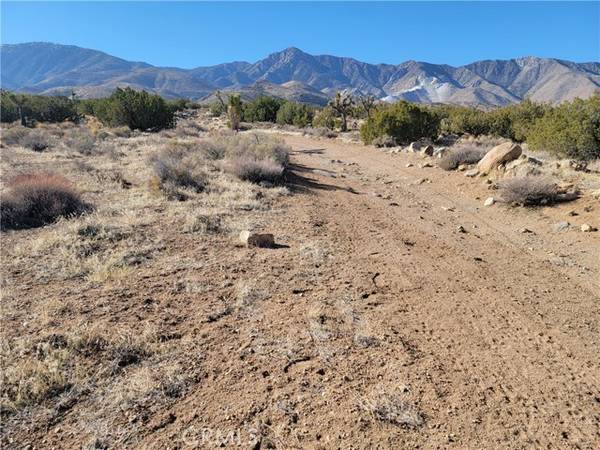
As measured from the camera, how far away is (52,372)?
3432 millimetres

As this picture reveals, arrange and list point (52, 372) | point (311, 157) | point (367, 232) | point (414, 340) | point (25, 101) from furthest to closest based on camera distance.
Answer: point (25, 101)
point (311, 157)
point (367, 232)
point (414, 340)
point (52, 372)

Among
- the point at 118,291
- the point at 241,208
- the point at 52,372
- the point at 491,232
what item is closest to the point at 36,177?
the point at 241,208

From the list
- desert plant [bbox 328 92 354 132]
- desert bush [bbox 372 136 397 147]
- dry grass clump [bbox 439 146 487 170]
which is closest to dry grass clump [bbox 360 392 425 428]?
dry grass clump [bbox 439 146 487 170]

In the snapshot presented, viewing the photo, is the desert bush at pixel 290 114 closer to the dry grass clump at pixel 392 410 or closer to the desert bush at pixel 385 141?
the desert bush at pixel 385 141

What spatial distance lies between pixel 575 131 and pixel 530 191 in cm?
442

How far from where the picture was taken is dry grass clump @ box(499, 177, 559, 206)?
Result: 8.98 meters

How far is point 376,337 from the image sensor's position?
4.16m

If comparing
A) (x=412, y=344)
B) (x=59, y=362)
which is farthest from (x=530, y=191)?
(x=59, y=362)

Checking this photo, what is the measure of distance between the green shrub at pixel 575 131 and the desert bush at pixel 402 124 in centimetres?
890

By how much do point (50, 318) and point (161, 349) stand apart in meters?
1.47

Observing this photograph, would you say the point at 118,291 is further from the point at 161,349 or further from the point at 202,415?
the point at 202,415

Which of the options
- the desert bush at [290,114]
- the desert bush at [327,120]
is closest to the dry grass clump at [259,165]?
the desert bush at [327,120]

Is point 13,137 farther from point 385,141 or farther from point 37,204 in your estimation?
point 385,141

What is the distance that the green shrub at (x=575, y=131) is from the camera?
11305 millimetres
